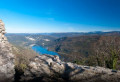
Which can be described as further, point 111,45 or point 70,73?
point 111,45

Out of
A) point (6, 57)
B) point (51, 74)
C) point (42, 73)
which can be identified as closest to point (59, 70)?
point (51, 74)

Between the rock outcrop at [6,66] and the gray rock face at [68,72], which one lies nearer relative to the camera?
the gray rock face at [68,72]

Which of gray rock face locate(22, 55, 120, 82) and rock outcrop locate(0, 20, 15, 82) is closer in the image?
gray rock face locate(22, 55, 120, 82)

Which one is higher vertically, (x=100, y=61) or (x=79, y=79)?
(x=79, y=79)

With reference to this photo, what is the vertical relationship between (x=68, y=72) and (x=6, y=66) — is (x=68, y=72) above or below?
below

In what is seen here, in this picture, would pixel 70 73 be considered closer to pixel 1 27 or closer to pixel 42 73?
pixel 42 73

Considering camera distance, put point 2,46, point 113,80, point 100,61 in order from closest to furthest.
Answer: point 113,80 → point 2,46 → point 100,61

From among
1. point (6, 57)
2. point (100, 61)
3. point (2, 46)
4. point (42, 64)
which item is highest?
point (2, 46)

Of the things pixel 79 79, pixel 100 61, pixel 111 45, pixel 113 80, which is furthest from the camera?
pixel 100 61
